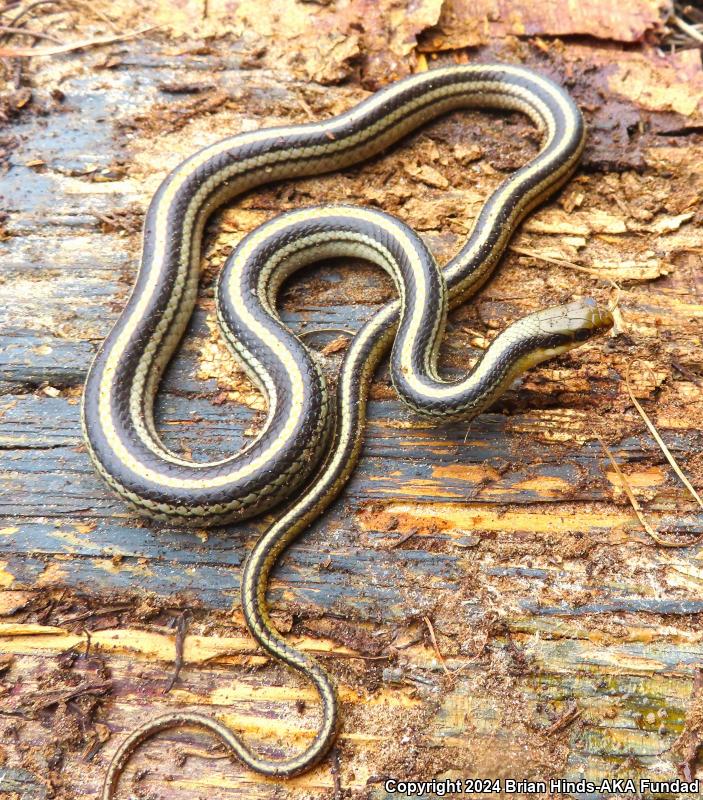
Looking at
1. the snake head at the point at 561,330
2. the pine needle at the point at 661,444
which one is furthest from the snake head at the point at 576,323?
the pine needle at the point at 661,444

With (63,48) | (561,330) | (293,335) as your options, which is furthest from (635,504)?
(63,48)

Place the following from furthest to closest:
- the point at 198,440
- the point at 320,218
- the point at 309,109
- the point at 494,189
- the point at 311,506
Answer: the point at 309,109
the point at 494,189
the point at 320,218
the point at 198,440
the point at 311,506

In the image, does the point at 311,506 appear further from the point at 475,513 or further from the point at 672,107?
the point at 672,107

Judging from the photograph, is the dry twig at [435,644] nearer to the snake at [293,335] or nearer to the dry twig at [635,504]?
the snake at [293,335]

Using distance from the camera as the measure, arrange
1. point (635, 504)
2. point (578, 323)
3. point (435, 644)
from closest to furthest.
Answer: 1. point (435, 644)
2. point (635, 504)
3. point (578, 323)

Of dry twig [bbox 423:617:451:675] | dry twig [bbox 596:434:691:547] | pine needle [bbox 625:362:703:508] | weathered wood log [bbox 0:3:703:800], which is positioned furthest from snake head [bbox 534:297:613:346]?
dry twig [bbox 423:617:451:675]

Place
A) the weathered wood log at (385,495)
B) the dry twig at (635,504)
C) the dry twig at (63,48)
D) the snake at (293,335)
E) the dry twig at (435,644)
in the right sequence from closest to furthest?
1. the weathered wood log at (385,495)
2. the dry twig at (435,644)
3. the dry twig at (635,504)
4. the snake at (293,335)
5. the dry twig at (63,48)

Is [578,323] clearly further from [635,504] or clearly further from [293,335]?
[293,335]

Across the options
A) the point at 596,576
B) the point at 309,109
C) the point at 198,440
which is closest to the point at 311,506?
the point at 198,440

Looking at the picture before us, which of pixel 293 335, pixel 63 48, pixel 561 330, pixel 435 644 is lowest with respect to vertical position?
pixel 435 644
